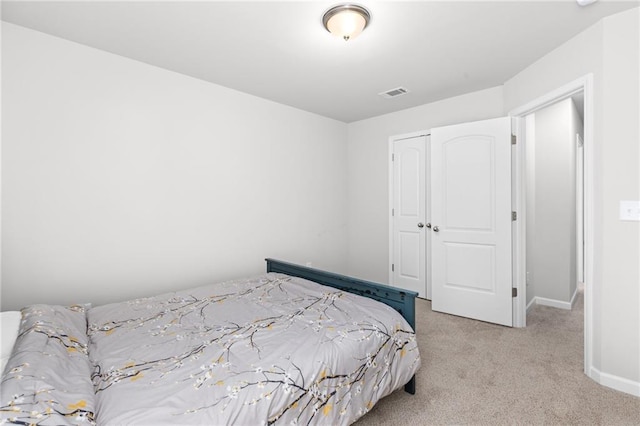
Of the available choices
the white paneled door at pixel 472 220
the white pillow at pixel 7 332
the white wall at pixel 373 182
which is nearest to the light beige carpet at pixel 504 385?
the white paneled door at pixel 472 220

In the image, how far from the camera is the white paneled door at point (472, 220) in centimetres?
312

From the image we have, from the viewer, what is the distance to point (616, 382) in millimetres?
2027

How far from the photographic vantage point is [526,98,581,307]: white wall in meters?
3.59

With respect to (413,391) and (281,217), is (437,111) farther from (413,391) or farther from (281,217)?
(413,391)

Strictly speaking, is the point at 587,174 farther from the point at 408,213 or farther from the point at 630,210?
the point at 408,213

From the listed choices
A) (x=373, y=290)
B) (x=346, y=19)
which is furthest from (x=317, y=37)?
(x=373, y=290)

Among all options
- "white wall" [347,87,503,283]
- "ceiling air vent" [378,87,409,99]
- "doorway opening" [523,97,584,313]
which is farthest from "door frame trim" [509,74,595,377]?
"white wall" [347,87,503,283]

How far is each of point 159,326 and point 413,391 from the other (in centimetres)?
162

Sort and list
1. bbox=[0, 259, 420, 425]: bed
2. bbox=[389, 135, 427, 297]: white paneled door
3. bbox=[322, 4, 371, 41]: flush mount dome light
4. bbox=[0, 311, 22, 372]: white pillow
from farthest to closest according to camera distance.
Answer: bbox=[389, 135, 427, 297]: white paneled door, bbox=[322, 4, 371, 41]: flush mount dome light, bbox=[0, 311, 22, 372]: white pillow, bbox=[0, 259, 420, 425]: bed

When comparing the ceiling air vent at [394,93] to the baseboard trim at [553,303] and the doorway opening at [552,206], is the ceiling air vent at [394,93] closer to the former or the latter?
the doorway opening at [552,206]

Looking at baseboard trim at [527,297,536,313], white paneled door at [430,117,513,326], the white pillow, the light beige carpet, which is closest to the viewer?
the white pillow

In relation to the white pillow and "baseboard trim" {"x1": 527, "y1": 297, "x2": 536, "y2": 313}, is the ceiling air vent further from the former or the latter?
the white pillow

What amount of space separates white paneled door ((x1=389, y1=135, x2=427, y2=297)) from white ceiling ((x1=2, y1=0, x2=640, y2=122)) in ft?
3.25

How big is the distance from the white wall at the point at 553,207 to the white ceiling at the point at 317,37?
1.12 meters
